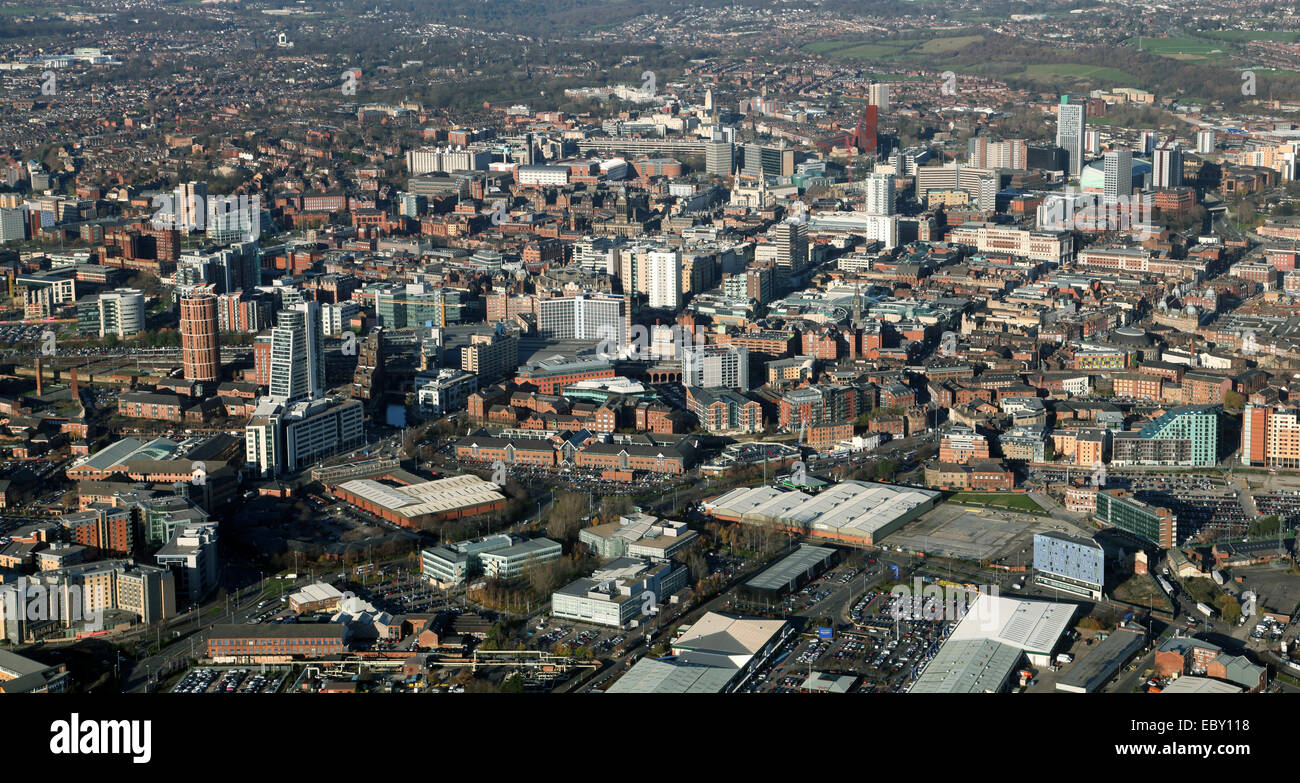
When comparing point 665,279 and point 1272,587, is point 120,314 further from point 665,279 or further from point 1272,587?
point 1272,587

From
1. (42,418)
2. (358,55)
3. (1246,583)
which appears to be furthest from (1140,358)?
(358,55)

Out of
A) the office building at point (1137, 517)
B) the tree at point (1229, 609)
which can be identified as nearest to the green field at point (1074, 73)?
the office building at point (1137, 517)

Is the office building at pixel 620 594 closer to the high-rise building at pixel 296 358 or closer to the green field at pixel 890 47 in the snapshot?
the high-rise building at pixel 296 358

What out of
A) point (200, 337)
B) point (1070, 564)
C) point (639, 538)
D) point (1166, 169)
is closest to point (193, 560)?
point (639, 538)

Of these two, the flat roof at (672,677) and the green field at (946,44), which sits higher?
the green field at (946,44)

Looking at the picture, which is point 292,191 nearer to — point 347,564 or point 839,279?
point 839,279
